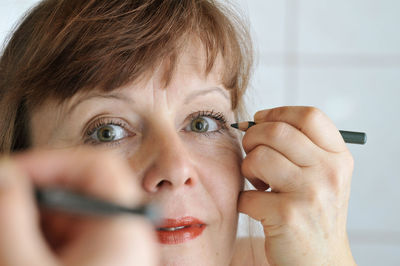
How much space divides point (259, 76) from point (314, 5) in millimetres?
292

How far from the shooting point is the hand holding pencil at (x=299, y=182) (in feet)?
2.34

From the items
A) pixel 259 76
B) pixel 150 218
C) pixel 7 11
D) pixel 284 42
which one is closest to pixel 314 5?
pixel 284 42

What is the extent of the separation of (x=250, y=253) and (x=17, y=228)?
0.97 m

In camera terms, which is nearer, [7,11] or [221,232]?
[221,232]

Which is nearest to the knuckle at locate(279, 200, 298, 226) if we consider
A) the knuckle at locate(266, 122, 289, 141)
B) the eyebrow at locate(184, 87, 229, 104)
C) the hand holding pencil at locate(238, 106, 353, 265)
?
the hand holding pencil at locate(238, 106, 353, 265)

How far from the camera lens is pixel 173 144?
0.69 meters

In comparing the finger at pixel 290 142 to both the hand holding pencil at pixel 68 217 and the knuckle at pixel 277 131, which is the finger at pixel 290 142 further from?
the hand holding pencil at pixel 68 217

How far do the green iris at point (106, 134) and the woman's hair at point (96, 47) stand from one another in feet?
0.24

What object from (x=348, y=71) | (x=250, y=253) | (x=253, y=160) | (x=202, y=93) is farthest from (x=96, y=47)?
(x=348, y=71)

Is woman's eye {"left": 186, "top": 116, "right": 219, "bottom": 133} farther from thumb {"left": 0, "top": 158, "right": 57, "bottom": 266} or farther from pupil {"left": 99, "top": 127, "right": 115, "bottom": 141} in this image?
thumb {"left": 0, "top": 158, "right": 57, "bottom": 266}

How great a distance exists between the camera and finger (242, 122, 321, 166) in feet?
2.31

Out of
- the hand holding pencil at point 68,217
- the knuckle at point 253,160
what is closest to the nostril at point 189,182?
the knuckle at point 253,160

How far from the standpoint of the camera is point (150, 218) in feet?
0.90

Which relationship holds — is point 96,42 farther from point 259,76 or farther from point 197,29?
point 259,76
